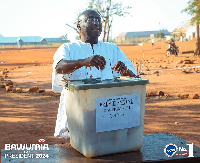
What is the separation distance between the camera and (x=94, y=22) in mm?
2576

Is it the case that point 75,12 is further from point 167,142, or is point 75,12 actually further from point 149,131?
point 167,142

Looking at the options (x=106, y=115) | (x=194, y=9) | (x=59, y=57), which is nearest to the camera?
(x=106, y=115)

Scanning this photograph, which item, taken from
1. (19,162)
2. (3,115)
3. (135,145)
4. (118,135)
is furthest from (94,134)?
(3,115)

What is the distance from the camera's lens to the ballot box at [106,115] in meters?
2.08

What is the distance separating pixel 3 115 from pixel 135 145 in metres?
4.80

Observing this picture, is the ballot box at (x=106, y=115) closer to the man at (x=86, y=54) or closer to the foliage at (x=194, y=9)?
the man at (x=86, y=54)
